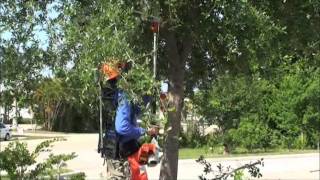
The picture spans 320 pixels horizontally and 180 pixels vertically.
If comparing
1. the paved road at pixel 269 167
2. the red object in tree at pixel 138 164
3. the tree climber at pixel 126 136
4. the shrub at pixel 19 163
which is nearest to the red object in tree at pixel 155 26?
the tree climber at pixel 126 136

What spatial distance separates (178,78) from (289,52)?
107cm

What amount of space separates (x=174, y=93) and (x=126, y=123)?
606 millimetres

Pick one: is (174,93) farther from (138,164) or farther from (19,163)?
(19,163)

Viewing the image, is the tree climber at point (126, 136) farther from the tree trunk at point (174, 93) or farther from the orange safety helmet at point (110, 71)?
the tree trunk at point (174, 93)

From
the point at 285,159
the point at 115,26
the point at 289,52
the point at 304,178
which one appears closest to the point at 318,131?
the point at 285,159

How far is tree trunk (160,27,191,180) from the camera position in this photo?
6.02 metres

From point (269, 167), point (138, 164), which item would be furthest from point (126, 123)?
point (269, 167)

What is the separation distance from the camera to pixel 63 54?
505 centimetres

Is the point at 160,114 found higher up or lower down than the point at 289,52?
lower down

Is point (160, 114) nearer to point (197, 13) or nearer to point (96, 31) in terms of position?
point (96, 31)

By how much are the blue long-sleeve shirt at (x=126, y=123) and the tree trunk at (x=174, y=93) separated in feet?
1.08

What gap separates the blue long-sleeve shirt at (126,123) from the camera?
18.4ft

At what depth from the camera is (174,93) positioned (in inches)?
241

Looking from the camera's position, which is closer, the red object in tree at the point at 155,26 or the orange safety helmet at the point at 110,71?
the orange safety helmet at the point at 110,71
